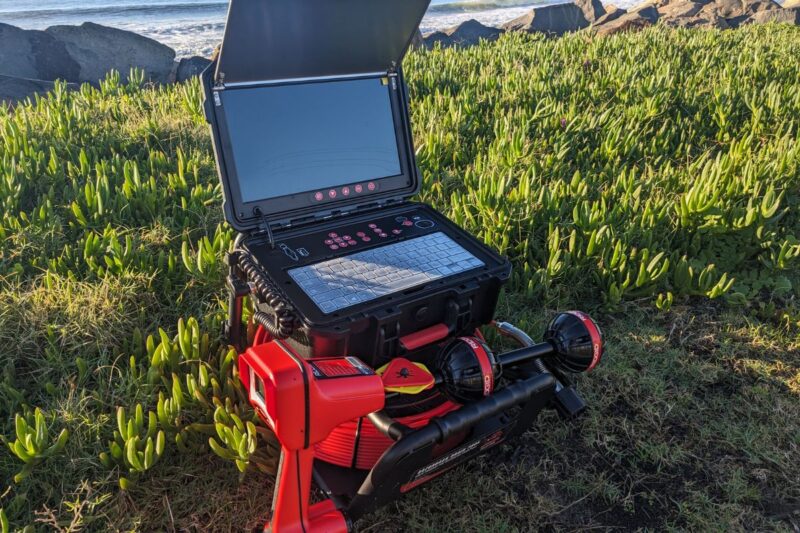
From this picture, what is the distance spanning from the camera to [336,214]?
213 cm

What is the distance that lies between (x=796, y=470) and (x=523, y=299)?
1.33 metres

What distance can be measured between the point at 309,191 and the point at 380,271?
42 cm

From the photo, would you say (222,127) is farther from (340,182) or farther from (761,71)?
(761,71)

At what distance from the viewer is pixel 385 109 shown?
7.22 feet

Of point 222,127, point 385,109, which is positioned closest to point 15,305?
point 222,127

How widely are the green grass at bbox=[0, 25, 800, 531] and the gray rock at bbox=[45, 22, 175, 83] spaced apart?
2.69 m

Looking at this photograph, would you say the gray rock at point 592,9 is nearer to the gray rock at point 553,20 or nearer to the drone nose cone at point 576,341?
the gray rock at point 553,20

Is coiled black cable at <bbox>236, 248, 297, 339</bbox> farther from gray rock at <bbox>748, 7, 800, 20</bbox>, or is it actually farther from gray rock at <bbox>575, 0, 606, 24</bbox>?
gray rock at <bbox>575, 0, 606, 24</bbox>

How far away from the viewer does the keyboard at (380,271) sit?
175 centimetres

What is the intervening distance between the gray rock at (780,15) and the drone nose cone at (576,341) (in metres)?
12.6

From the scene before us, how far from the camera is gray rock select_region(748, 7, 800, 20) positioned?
11.6 metres

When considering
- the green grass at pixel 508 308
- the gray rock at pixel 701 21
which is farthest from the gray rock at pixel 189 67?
the gray rock at pixel 701 21

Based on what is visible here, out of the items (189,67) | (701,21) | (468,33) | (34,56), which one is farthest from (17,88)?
(701,21)

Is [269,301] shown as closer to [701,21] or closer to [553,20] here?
[553,20]
